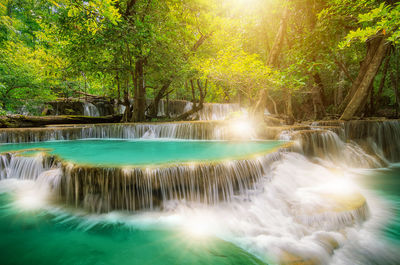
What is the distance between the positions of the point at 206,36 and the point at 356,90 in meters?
9.24

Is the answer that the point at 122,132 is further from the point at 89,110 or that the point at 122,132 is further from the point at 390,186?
the point at 390,186

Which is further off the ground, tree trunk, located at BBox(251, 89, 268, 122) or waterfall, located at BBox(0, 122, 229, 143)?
tree trunk, located at BBox(251, 89, 268, 122)

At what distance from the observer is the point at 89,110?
52.3 feet

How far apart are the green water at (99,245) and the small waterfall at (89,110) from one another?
13.9m

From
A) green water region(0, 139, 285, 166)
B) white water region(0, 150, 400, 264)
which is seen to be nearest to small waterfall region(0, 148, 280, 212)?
white water region(0, 150, 400, 264)

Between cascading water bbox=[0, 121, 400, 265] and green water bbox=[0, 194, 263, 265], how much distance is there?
0.24m

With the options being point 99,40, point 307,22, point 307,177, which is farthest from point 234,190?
point 307,22

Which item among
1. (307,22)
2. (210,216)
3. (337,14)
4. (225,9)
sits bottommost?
(210,216)

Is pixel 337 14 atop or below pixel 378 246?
atop

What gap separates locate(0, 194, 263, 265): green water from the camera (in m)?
2.64

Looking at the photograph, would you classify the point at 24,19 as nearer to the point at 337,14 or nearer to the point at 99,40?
the point at 99,40

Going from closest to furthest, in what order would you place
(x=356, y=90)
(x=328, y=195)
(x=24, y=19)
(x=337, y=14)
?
(x=328, y=195)
(x=337, y=14)
(x=356, y=90)
(x=24, y=19)

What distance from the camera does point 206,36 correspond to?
41.2ft

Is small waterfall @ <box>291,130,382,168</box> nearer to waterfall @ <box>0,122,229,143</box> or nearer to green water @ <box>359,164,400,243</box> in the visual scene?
green water @ <box>359,164,400,243</box>
